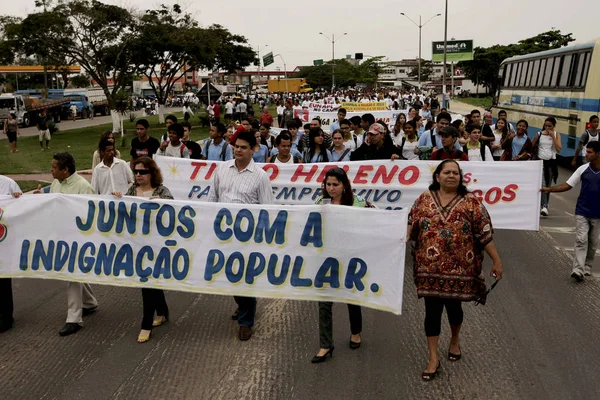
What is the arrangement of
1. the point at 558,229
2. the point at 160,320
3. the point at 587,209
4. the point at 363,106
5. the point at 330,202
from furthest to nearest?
the point at 363,106, the point at 558,229, the point at 587,209, the point at 160,320, the point at 330,202

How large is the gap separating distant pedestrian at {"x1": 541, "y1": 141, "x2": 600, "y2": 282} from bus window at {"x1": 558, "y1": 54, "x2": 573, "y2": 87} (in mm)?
11854

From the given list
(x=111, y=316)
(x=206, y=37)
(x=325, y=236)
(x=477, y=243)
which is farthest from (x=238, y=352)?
(x=206, y=37)

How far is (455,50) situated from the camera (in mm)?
61750

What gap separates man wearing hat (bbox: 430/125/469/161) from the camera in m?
7.90

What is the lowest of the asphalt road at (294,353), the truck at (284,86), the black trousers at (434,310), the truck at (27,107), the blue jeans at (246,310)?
the truck at (284,86)

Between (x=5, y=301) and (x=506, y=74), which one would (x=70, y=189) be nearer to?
(x=5, y=301)

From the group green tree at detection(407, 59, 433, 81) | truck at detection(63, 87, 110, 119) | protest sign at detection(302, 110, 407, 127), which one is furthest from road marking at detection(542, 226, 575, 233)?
green tree at detection(407, 59, 433, 81)

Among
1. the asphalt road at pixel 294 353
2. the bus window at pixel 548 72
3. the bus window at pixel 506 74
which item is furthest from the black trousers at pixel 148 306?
A: the bus window at pixel 506 74

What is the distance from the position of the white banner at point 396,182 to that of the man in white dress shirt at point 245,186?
298 cm

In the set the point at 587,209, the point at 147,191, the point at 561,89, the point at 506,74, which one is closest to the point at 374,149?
the point at 587,209

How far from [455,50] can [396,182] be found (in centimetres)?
5679

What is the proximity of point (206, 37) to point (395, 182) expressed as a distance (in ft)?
95.9

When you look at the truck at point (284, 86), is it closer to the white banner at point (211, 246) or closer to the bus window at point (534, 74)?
the bus window at point (534, 74)

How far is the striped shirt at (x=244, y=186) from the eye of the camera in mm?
5664
